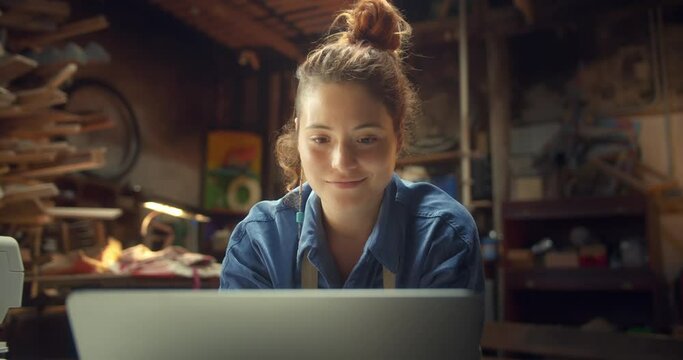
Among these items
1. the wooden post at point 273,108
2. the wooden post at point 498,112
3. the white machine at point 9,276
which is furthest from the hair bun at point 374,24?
the wooden post at point 273,108

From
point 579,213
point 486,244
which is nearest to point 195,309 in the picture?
point 579,213

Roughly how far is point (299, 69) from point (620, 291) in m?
3.92

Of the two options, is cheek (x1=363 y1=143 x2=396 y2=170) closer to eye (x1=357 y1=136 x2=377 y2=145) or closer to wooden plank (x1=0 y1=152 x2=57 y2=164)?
eye (x1=357 y1=136 x2=377 y2=145)

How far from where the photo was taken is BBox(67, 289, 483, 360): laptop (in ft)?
1.97

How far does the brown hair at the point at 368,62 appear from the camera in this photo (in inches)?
47.8

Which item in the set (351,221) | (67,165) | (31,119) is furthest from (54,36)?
(351,221)

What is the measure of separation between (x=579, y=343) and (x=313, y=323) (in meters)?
2.12

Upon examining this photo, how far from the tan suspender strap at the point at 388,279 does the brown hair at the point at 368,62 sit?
29 cm

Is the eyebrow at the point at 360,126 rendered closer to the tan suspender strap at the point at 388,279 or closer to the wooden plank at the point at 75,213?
the tan suspender strap at the point at 388,279

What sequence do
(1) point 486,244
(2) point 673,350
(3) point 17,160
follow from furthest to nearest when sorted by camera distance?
(1) point 486,244 < (3) point 17,160 < (2) point 673,350

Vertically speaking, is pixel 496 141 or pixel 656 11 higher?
pixel 656 11

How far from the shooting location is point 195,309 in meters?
0.62

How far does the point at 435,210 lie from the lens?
4.05ft

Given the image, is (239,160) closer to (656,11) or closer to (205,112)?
(205,112)
